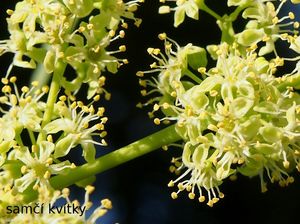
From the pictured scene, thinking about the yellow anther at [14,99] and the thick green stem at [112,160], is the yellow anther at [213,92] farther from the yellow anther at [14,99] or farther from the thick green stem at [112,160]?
the yellow anther at [14,99]

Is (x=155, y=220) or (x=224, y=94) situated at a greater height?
(x=224, y=94)

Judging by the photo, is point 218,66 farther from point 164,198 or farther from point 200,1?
point 164,198

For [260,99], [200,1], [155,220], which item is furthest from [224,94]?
[155,220]

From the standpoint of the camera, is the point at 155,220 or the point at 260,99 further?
the point at 155,220

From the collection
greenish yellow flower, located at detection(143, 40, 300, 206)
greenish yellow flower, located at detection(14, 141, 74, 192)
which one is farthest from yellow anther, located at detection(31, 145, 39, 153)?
greenish yellow flower, located at detection(143, 40, 300, 206)

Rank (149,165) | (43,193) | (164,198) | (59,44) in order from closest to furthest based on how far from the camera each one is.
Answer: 1. (43,193)
2. (59,44)
3. (149,165)
4. (164,198)

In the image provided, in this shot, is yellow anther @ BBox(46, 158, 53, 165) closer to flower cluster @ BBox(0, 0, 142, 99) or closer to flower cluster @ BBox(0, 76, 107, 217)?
flower cluster @ BBox(0, 76, 107, 217)

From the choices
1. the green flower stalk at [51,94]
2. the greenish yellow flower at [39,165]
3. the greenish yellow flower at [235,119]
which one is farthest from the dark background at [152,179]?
the greenish yellow flower at [39,165]
